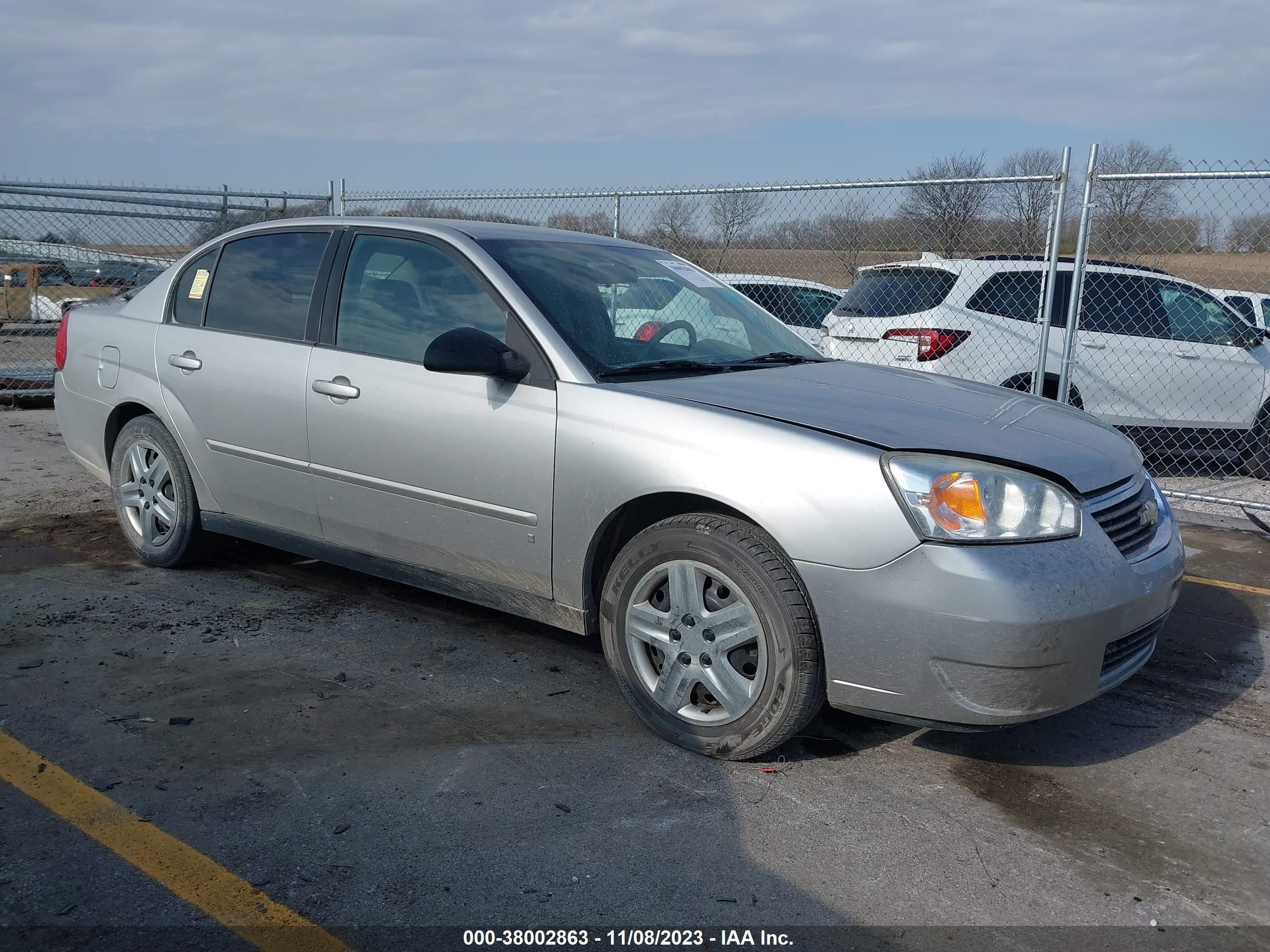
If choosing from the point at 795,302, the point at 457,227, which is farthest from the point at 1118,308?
the point at 457,227

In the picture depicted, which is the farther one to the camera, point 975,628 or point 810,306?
point 810,306

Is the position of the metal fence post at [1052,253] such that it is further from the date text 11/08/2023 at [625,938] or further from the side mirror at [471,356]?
the date text 11/08/2023 at [625,938]

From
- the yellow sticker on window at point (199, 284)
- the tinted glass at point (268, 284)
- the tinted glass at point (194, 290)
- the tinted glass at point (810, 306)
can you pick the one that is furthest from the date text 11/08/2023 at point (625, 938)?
the tinted glass at point (810, 306)

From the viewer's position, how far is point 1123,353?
8.39 metres

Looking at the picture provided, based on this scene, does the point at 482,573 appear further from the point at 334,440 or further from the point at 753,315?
the point at 753,315

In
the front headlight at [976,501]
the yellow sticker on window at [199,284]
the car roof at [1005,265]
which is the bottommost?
the front headlight at [976,501]

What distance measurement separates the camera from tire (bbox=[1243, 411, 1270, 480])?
8734 millimetres

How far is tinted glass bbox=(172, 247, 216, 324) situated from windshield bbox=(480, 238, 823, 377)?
163 centimetres

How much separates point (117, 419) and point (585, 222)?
4.99 m

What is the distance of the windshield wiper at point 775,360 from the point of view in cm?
416

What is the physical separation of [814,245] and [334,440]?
18.1 ft

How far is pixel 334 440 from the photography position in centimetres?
428

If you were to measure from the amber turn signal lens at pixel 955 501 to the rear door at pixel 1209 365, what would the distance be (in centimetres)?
625

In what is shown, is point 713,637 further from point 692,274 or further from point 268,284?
point 268,284
